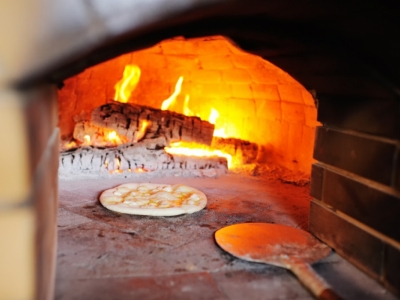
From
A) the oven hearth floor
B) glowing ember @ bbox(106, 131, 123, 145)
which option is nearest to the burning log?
glowing ember @ bbox(106, 131, 123, 145)

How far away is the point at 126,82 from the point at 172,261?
7.97ft

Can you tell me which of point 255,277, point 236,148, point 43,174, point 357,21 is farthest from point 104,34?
point 236,148

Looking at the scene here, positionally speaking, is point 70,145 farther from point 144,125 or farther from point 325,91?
point 325,91

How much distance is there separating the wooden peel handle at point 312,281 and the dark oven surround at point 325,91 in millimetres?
221

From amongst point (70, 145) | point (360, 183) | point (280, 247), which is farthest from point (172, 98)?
point (360, 183)

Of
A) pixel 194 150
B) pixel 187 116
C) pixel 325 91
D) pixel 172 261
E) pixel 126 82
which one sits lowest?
pixel 172 261

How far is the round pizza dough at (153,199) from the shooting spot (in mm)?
1999

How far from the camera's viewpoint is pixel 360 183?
152cm

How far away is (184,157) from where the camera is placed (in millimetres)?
3051

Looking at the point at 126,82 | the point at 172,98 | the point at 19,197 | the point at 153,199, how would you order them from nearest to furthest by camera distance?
the point at 19,197, the point at 153,199, the point at 126,82, the point at 172,98

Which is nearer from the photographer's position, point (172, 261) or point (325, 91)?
point (172, 261)

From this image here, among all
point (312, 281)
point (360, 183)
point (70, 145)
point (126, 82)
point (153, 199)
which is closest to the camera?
point (312, 281)

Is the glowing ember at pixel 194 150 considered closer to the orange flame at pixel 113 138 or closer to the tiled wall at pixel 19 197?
the orange flame at pixel 113 138

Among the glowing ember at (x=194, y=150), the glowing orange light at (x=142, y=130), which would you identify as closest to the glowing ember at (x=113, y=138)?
the glowing orange light at (x=142, y=130)
